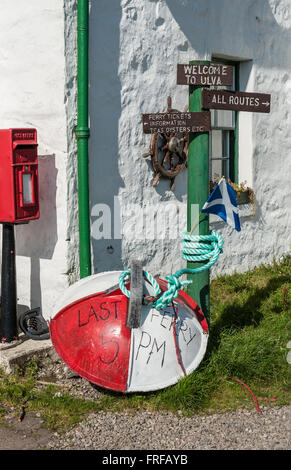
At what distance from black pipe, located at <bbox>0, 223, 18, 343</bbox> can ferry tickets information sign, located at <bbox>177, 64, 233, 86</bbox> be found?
189cm

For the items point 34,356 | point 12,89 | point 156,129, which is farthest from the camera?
point 12,89

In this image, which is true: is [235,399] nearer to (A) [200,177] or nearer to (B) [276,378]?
(B) [276,378]

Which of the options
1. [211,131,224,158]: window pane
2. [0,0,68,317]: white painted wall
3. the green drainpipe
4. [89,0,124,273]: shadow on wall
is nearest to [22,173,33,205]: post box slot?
[0,0,68,317]: white painted wall

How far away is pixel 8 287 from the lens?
17.5 feet

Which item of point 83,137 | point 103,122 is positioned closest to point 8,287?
point 83,137

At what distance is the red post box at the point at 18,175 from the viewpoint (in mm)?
5098

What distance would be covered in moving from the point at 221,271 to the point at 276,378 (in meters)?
2.62

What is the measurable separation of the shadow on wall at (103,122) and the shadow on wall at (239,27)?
1000 millimetres

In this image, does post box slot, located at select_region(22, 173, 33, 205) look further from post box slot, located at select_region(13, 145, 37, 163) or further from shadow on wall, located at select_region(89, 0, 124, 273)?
shadow on wall, located at select_region(89, 0, 124, 273)

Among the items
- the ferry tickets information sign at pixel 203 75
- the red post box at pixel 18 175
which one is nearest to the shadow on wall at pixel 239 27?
the ferry tickets information sign at pixel 203 75

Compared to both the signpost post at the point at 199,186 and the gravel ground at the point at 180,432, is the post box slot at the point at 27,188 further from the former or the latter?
→ the gravel ground at the point at 180,432

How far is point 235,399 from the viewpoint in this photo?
15.0 ft

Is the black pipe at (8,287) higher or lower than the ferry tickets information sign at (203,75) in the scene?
lower

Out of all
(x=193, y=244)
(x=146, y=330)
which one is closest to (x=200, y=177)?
(x=193, y=244)
